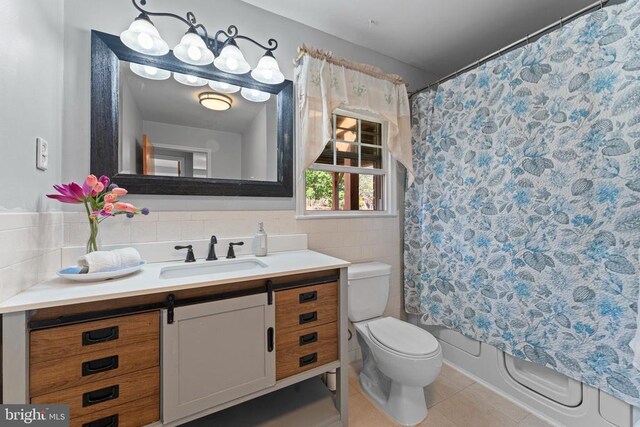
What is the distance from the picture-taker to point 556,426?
143cm

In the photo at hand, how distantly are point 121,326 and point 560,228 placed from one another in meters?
→ 2.05

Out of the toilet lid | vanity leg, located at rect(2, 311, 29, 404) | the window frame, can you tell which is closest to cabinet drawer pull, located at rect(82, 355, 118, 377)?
vanity leg, located at rect(2, 311, 29, 404)

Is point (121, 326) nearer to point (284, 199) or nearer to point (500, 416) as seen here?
point (284, 199)

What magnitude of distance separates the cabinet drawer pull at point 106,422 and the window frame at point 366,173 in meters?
1.25

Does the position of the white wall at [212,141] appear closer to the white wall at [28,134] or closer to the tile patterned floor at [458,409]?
the white wall at [28,134]

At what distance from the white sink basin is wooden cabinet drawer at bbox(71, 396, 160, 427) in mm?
496

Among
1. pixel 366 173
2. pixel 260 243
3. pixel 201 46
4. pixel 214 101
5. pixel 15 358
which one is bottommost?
pixel 15 358

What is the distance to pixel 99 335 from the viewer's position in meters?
0.88

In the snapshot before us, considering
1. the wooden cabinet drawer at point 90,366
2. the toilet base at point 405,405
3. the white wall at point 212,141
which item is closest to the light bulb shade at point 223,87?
the white wall at point 212,141

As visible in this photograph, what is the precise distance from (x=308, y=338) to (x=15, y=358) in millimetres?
1005

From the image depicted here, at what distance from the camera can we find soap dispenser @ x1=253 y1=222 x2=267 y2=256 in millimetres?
1547

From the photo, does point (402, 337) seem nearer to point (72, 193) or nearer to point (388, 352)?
point (388, 352)

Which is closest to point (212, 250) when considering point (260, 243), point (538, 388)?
point (260, 243)

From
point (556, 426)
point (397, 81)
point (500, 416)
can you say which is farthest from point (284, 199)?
point (556, 426)
